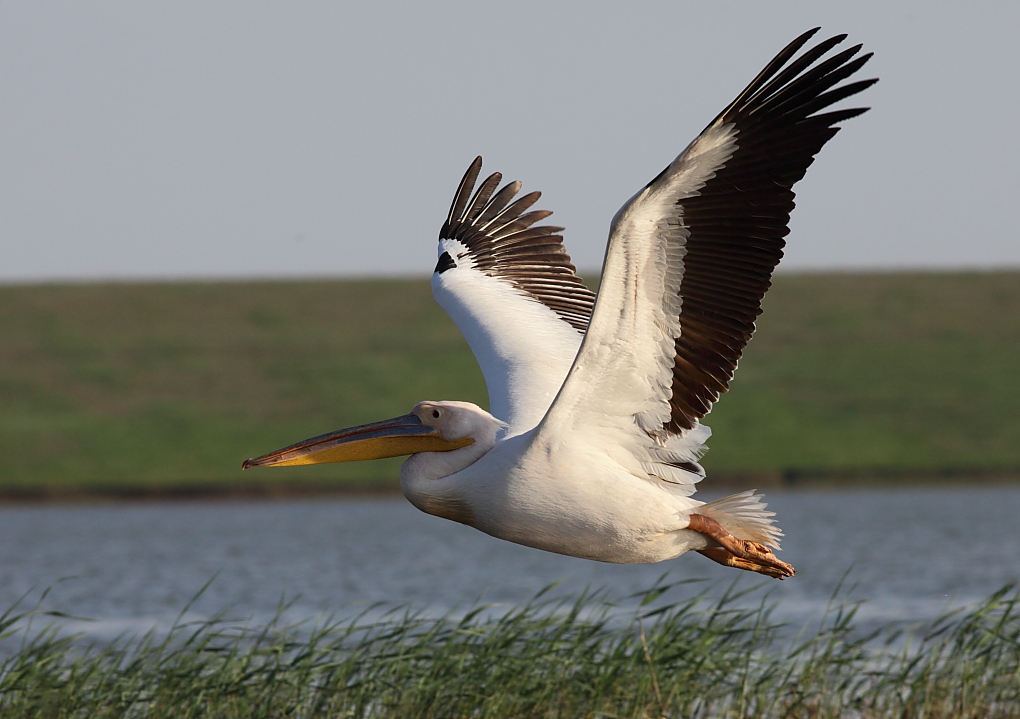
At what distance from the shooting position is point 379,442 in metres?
5.75

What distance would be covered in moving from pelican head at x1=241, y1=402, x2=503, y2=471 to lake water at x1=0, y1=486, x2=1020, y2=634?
6.18m

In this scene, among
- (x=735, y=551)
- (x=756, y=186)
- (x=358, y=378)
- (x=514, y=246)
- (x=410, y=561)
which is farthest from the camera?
(x=358, y=378)

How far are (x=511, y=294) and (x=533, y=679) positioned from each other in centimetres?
225

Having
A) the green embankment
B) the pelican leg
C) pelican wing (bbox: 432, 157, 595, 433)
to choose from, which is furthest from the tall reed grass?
the green embankment

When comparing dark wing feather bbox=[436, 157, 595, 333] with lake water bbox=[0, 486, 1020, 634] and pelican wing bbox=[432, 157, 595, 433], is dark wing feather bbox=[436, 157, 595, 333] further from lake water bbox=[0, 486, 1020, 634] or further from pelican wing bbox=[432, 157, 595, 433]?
lake water bbox=[0, 486, 1020, 634]

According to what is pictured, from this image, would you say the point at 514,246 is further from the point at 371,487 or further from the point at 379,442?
the point at 371,487

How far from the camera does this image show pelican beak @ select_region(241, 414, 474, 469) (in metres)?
5.58

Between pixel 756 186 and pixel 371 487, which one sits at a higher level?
pixel 756 186

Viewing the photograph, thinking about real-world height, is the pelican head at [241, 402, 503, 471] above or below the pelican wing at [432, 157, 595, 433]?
below

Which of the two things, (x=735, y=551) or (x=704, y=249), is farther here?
(x=735, y=551)

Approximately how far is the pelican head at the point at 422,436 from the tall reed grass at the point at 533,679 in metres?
2.15

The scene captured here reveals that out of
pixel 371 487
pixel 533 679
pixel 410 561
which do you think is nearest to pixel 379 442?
pixel 533 679

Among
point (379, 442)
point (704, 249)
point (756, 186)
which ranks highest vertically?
point (756, 186)

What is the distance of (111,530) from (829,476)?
17.5m
